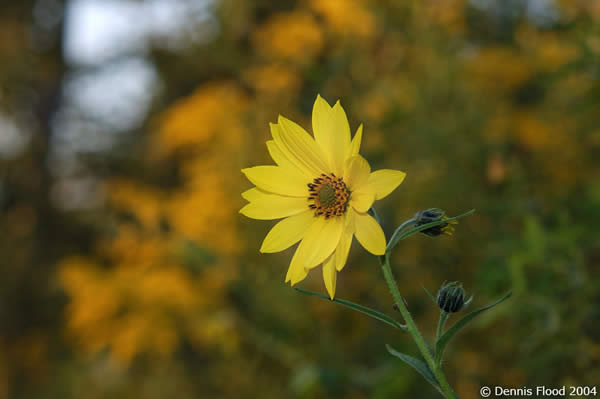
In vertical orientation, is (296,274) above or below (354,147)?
below

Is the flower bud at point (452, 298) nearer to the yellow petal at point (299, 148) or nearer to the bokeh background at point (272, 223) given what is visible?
the yellow petal at point (299, 148)

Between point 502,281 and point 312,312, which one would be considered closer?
point 502,281

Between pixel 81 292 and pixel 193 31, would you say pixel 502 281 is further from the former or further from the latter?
pixel 193 31

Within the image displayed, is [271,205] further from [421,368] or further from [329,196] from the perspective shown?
[421,368]

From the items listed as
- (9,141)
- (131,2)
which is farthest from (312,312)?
(9,141)

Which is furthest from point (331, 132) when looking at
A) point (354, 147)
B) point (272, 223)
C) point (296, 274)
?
point (272, 223)

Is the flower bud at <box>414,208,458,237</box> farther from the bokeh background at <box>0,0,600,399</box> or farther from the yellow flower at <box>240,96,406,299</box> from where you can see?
the bokeh background at <box>0,0,600,399</box>

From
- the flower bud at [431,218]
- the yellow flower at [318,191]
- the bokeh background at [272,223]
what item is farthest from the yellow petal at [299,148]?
the bokeh background at [272,223]

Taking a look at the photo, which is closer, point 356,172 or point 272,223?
point 356,172
